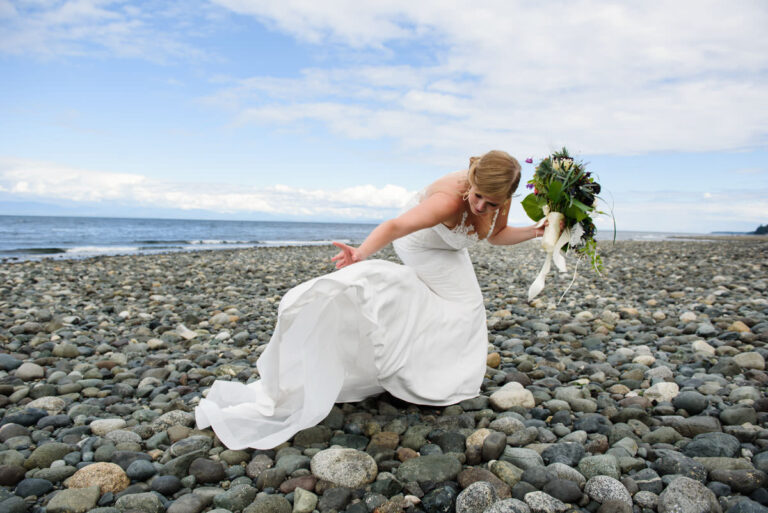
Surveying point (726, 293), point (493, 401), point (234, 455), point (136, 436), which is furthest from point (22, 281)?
point (726, 293)

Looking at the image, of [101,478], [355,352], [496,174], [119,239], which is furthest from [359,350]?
[119,239]

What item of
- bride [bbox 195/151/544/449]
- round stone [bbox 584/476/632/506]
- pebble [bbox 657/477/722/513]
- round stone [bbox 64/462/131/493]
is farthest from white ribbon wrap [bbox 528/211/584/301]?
round stone [bbox 64/462/131/493]

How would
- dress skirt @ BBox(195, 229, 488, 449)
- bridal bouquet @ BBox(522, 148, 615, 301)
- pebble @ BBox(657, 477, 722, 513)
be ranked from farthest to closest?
1. bridal bouquet @ BBox(522, 148, 615, 301)
2. dress skirt @ BBox(195, 229, 488, 449)
3. pebble @ BBox(657, 477, 722, 513)

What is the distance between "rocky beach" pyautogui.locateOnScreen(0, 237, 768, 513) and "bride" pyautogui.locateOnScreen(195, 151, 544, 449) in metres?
0.20

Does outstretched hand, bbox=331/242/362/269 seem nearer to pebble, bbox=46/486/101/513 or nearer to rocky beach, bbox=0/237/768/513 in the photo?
rocky beach, bbox=0/237/768/513

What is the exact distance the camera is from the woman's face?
3877 mm

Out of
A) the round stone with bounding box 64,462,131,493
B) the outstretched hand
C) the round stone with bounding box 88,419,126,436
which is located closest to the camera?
the round stone with bounding box 64,462,131,493

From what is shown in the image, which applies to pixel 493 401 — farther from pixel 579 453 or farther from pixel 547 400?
pixel 579 453

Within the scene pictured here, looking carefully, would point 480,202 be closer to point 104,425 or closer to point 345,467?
point 345,467

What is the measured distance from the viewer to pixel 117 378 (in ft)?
15.7

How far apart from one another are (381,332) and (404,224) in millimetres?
853

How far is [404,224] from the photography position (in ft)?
12.9

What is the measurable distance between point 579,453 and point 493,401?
99 cm

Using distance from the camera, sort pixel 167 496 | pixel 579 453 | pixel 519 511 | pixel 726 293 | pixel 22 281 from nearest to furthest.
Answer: pixel 519 511 < pixel 167 496 < pixel 579 453 < pixel 726 293 < pixel 22 281
